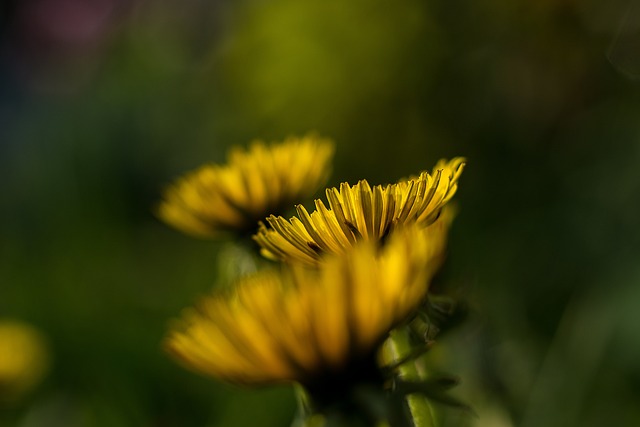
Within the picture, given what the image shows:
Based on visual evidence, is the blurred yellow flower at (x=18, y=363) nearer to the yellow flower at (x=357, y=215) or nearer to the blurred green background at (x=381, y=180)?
the blurred green background at (x=381, y=180)

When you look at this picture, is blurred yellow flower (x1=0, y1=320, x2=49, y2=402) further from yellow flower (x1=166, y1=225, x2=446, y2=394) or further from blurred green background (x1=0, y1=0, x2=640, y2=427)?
yellow flower (x1=166, y1=225, x2=446, y2=394)

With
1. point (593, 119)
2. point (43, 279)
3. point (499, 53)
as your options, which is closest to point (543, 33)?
point (499, 53)

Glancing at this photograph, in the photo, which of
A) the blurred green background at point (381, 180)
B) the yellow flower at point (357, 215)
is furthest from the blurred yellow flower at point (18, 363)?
the yellow flower at point (357, 215)


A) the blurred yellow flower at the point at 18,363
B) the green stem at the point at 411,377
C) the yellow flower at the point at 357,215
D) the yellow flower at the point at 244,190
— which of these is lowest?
the green stem at the point at 411,377

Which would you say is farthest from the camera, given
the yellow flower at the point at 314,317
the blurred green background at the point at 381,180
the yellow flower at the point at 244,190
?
the blurred green background at the point at 381,180

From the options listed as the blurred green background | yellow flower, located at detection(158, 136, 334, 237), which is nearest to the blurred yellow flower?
the blurred green background

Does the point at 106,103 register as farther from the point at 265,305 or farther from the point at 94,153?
the point at 265,305

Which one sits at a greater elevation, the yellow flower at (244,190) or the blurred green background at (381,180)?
the blurred green background at (381,180)
